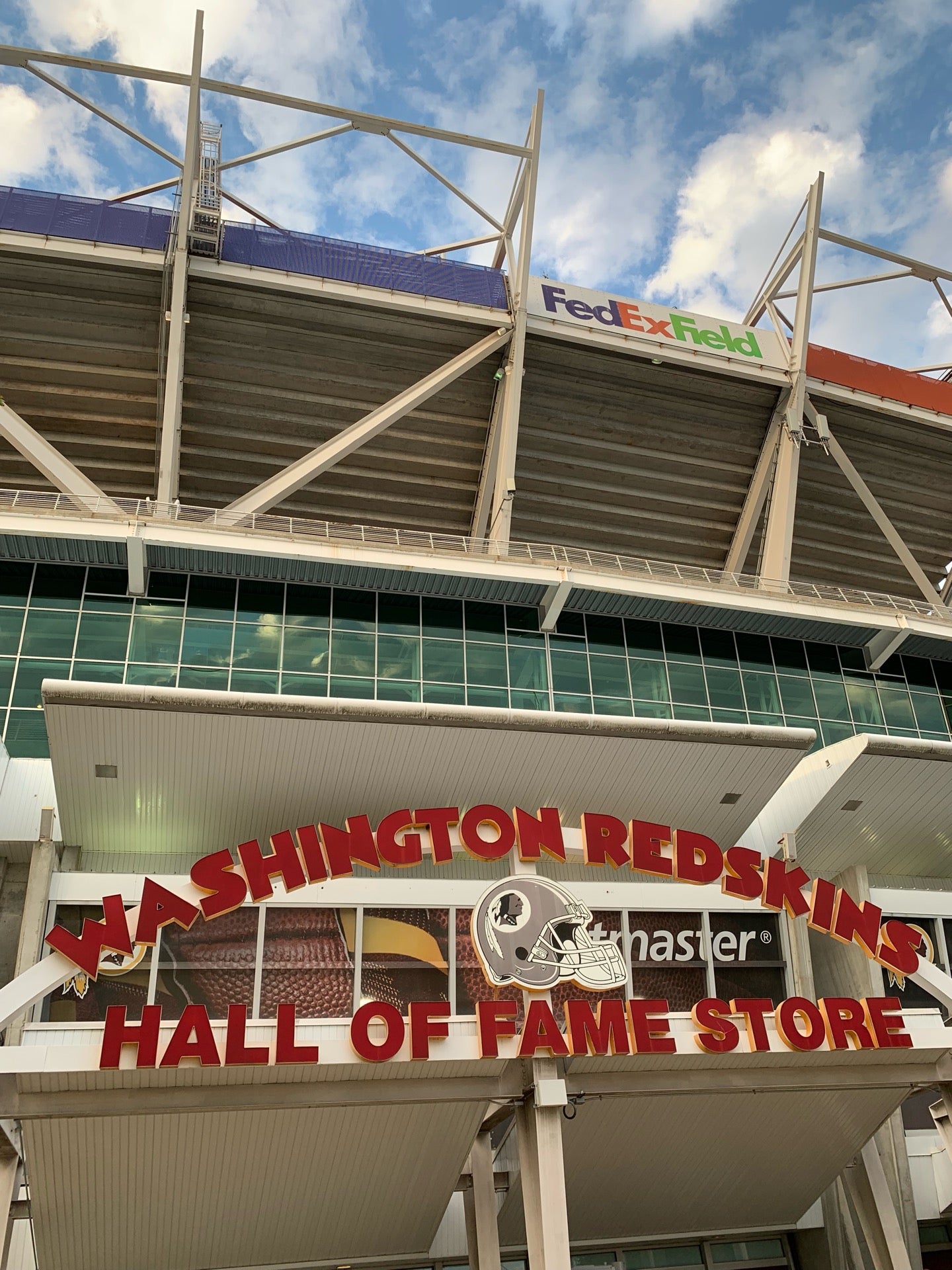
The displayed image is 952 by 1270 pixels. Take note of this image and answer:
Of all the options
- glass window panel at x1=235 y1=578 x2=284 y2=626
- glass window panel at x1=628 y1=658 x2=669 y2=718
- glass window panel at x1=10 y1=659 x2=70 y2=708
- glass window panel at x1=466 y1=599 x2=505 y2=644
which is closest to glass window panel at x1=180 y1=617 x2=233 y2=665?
glass window panel at x1=235 y1=578 x2=284 y2=626

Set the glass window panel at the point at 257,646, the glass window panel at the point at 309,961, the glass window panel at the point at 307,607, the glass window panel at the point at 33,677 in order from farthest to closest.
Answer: the glass window panel at the point at 307,607 < the glass window panel at the point at 257,646 < the glass window panel at the point at 33,677 < the glass window panel at the point at 309,961

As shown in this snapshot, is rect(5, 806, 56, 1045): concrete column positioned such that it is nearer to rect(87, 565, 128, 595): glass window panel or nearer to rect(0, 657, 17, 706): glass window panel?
rect(0, 657, 17, 706): glass window panel

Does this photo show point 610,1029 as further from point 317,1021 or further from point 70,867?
point 70,867

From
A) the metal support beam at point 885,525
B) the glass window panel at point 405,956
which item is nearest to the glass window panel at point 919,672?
the metal support beam at point 885,525

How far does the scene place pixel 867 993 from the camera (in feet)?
70.5

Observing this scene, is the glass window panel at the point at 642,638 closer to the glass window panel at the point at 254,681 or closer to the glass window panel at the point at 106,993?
the glass window panel at the point at 254,681

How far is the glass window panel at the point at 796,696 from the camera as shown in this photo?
29.8 m

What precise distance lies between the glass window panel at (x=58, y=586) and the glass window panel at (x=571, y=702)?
43.2 feet

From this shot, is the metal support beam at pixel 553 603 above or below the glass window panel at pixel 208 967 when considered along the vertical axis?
above

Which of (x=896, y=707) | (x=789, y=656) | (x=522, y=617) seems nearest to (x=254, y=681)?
(x=522, y=617)

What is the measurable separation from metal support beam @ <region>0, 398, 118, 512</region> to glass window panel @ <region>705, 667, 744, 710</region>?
19.2 m

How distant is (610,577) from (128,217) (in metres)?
20.4

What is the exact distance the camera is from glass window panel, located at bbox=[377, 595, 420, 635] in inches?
1078

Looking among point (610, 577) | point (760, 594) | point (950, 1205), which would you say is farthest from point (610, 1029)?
point (760, 594)
